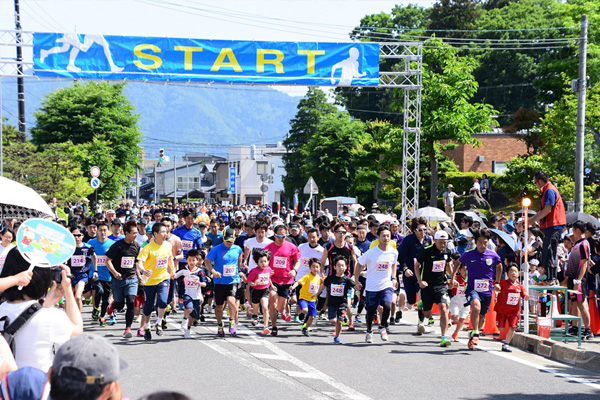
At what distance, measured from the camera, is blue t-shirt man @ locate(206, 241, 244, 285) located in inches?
499

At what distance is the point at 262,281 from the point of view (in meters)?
13.0

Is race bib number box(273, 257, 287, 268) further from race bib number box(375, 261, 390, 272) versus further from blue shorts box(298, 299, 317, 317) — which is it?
race bib number box(375, 261, 390, 272)

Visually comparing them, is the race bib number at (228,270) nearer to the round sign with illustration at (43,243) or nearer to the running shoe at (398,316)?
the running shoe at (398,316)

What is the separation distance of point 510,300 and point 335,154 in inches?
1673

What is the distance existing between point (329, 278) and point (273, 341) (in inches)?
56.1

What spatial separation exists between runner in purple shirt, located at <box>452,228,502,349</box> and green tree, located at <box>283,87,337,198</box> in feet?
173

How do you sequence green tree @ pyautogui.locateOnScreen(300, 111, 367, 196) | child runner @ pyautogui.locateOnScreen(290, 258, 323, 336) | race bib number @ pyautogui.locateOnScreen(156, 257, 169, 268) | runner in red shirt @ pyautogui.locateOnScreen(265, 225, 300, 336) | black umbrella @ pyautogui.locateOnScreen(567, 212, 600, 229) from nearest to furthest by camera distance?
race bib number @ pyautogui.locateOnScreen(156, 257, 169, 268)
child runner @ pyautogui.locateOnScreen(290, 258, 323, 336)
runner in red shirt @ pyautogui.locateOnScreen(265, 225, 300, 336)
black umbrella @ pyautogui.locateOnScreen(567, 212, 600, 229)
green tree @ pyautogui.locateOnScreen(300, 111, 367, 196)

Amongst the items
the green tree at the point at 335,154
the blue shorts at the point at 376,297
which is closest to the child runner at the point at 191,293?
the blue shorts at the point at 376,297

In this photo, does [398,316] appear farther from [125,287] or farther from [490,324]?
[125,287]

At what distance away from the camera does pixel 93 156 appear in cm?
4288

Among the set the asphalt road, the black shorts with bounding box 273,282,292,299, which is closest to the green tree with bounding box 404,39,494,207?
the black shorts with bounding box 273,282,292,299

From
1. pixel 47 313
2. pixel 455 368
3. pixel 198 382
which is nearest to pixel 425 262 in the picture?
pixel 455 368

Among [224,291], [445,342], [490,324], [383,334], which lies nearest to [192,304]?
[224,291]

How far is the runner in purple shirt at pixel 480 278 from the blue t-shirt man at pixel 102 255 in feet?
21.7
